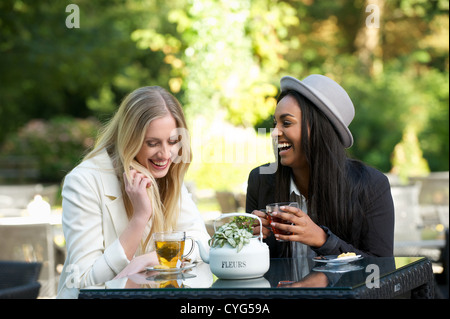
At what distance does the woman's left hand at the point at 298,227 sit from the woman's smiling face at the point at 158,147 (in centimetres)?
56

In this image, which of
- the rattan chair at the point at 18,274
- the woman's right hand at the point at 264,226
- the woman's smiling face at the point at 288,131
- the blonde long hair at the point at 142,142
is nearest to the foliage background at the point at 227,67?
the rattan chair at the point at 18,274

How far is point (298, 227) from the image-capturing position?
230cm

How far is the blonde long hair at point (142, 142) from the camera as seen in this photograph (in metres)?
2.60

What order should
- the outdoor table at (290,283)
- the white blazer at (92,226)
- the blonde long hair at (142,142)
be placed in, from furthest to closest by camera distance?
the blonde long hair at (142,142), the white blazer at (92,226), the outdoor table at (290,283)

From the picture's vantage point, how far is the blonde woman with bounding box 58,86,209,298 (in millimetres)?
2330

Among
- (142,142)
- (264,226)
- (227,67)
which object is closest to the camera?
(264,226)

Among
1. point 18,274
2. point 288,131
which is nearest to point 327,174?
point 288,131

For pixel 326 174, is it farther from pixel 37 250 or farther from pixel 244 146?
pixel 244 146

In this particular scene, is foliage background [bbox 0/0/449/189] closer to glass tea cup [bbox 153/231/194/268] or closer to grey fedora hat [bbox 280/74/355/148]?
grey fedora hat [bbox 280/74/355/148]

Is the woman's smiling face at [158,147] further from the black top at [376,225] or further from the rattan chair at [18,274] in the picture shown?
the rattan chair at [18,274]

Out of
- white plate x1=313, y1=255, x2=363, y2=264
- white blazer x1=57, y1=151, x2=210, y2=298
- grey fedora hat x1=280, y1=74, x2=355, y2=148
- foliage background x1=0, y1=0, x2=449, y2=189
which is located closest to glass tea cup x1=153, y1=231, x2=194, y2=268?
white blazer x1=57, y1=151, x2=210, y2=298

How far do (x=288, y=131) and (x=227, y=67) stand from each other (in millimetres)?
6978

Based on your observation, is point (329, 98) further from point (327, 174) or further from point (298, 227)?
point (298, 227)

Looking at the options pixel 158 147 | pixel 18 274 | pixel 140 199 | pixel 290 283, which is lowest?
pixel 18 274
